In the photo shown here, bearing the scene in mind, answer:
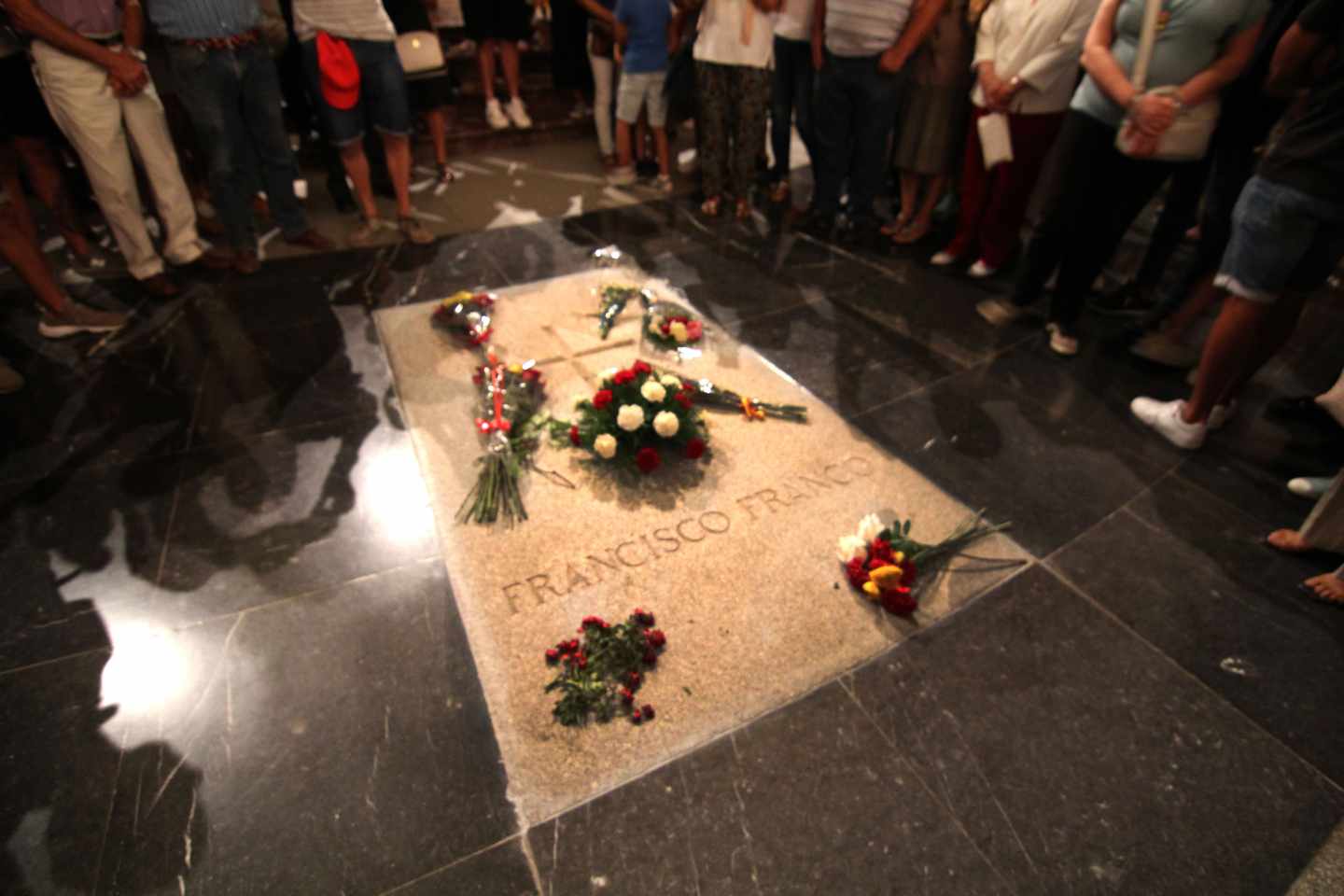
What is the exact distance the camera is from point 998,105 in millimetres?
3225

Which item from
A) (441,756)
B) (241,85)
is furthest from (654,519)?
(241,85)

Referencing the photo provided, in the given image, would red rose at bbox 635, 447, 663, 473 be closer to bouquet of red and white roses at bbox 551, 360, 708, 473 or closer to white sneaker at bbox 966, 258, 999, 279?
bouquet of red and white roses at bbox 551, 360, 708, 473

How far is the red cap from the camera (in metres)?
3.33

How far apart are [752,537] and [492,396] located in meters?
1.19

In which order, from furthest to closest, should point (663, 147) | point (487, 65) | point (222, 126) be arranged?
1. point (487, 65)
2. point (663, 147)
3. point (222, 126)

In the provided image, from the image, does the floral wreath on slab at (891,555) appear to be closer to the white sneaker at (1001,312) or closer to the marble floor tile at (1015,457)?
the marble floor tile at (1015,457)

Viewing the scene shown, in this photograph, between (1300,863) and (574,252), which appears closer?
(1300,863)

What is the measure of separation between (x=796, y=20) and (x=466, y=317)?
2677mm

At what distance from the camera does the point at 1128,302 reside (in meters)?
3.51

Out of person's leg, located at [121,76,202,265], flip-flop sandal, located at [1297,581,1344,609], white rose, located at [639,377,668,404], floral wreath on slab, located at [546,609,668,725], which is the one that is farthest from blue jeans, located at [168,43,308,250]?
flip-flop sandal, located at [1297,581,1344,609]

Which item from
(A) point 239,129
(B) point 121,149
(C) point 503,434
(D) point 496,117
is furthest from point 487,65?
(C) point 503,434

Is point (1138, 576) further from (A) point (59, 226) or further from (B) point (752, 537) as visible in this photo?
(A) point (59, 226)

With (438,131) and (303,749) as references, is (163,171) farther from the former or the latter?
(303,749)

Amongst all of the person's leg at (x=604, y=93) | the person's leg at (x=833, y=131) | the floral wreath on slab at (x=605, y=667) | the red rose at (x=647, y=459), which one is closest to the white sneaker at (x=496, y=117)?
the person's leg at (x=604, y=93)
